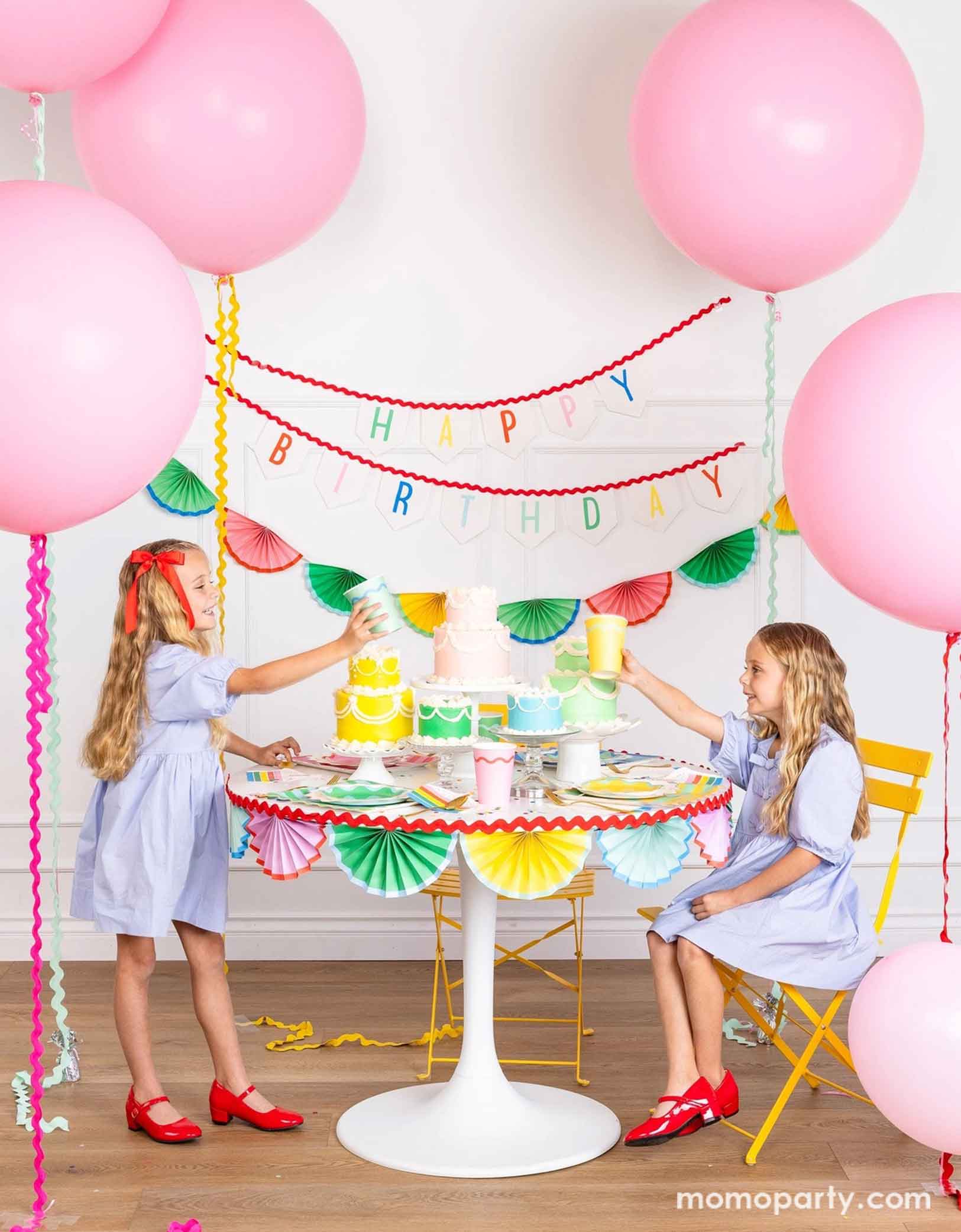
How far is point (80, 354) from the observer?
2.12m

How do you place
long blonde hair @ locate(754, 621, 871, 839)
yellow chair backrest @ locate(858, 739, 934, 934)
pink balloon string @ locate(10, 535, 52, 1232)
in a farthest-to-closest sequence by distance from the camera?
yellow chair backrest @ locate(858, 739, 934, 934) < long blonde hair @ locate(754, 621, 871, 839) < pink balloon string @ locate(10, 535, 52, 1232)

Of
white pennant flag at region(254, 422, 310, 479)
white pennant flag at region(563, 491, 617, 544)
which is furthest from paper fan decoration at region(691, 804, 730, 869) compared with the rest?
white pennant flag at region(254, 422, 310, 479)

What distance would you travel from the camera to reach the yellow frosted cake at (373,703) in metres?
2.80

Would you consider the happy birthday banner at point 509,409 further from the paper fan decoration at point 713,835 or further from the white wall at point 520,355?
the paper fan decoration at point 713,835

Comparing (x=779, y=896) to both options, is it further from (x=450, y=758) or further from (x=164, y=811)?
(x=164, y=811)

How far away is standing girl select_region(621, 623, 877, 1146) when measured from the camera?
2.88 metres

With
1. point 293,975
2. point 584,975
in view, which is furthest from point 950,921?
point 293,975

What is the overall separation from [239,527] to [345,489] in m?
0.34

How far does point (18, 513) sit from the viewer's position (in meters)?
2.21

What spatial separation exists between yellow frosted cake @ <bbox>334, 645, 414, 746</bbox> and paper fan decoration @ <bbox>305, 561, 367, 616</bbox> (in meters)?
1.29

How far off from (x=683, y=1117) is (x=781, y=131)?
87.0 inches

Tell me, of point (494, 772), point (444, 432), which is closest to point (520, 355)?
point (444, 432)

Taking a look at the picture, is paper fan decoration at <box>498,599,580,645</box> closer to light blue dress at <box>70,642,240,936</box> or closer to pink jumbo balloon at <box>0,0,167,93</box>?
light blue dress at <box>70,642,240,936</box>

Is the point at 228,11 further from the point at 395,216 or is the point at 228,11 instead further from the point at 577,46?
the point at 577,46
